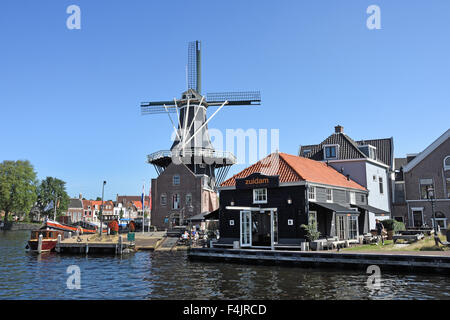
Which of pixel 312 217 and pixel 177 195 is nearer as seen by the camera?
pixel 312 217

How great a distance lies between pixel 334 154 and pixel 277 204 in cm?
1563

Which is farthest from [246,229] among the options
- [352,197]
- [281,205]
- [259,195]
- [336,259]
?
[352,197]

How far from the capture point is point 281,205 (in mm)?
27094

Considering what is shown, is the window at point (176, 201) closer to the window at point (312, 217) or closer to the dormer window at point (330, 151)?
the dormer window at point (330, 151)

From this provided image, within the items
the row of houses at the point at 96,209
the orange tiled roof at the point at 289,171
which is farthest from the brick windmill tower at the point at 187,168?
the row of houses at the point at 96,209

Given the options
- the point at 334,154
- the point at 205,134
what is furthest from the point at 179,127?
the point at 334,154

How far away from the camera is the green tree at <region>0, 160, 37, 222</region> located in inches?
3195

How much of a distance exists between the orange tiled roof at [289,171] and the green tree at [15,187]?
67763 millimetres

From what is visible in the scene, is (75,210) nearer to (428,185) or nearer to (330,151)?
(330,151)

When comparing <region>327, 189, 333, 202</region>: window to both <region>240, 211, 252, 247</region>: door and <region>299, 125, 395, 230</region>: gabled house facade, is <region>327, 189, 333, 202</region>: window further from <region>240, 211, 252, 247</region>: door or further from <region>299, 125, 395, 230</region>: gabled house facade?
<region>299, 125, 395, 230</region>: gabled house facade

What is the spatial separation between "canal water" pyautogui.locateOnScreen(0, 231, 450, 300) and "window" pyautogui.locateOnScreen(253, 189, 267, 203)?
17.7ft

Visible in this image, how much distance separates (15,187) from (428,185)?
77923 mm

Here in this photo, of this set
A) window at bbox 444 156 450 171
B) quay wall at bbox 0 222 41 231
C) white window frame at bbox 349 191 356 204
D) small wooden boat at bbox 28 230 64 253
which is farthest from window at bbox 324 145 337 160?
quay wall at bbox 0 222 41 231
